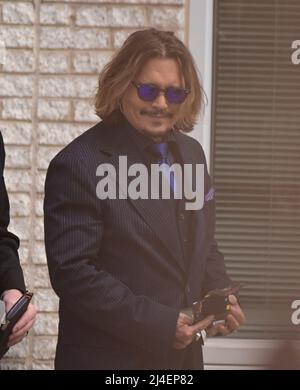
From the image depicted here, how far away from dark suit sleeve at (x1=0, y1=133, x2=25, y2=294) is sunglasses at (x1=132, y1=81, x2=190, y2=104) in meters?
0.46

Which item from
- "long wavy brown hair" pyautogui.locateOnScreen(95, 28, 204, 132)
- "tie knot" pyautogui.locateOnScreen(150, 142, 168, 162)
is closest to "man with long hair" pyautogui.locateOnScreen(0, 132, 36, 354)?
"long wavy brown hair" pyautogui.locateOnScreen(95, 28, 204, 132)

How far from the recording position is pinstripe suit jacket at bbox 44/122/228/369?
8.38 ft

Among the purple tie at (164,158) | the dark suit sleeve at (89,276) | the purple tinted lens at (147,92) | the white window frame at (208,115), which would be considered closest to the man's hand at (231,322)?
the dark suit sleeve at (89,276)

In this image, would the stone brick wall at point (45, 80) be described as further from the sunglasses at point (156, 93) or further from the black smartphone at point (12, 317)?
the black smartphone at point (12, 317)

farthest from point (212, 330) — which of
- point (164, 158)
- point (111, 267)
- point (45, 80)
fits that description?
point (45, 80)

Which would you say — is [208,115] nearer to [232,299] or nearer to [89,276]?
[232,299]

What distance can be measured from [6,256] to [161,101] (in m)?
0.68

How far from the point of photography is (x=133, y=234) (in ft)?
8.58

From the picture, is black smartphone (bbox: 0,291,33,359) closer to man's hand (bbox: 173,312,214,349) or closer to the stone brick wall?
man's hand (bbox: 173,312,214,349)

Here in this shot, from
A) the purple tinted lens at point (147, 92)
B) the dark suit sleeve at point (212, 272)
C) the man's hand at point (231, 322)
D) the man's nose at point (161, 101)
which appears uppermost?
the purple tinted lens at point (147, 92)

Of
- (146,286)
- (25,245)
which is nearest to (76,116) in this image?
(25,245)

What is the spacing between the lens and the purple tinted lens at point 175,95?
109 inches

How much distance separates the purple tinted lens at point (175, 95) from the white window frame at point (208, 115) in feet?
5.52
